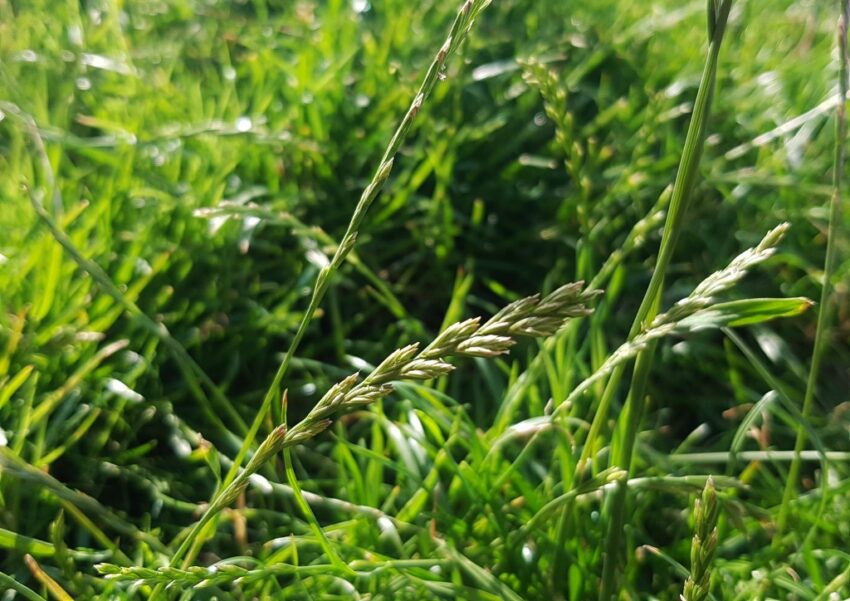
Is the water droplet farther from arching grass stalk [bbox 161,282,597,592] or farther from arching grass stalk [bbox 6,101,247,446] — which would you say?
arching grass stalk [bbox 161,282,597,592]

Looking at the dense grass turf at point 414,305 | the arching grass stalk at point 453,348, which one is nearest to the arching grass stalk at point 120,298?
the dense grass turf at point 414,305

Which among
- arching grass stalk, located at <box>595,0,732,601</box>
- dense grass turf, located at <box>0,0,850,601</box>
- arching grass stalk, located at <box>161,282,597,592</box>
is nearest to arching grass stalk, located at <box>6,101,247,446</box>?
dense grass turf, located at <box>0,0,850,601</box>

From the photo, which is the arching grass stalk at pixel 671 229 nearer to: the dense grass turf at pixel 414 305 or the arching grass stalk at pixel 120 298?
the dense grass turf at pixel 414 305

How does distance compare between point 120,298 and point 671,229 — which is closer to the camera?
point 671,229

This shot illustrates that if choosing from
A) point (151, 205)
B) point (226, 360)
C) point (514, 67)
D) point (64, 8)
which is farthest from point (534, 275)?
point (64, 8)

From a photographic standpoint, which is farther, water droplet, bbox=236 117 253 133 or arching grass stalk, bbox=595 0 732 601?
water droplet, bbox=236 117 253 133

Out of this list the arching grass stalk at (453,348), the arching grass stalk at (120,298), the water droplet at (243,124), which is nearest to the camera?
the arching grass stalk at (453,348)

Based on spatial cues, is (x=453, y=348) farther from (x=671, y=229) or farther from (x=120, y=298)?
(x=120, y=298)

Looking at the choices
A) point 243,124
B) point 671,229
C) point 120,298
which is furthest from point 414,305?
point 671,229
